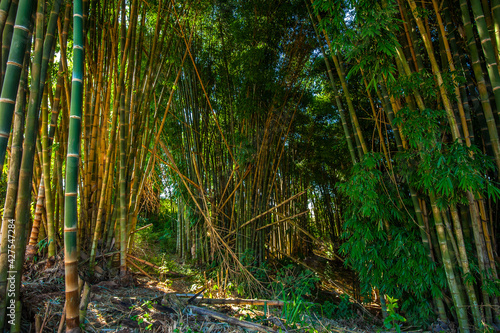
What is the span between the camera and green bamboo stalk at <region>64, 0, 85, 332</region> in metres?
1.02

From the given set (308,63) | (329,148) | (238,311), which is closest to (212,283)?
(238,311)

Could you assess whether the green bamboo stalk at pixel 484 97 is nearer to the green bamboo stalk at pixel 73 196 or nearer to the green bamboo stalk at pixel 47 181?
the green bamboo stalk at pixel 73 196

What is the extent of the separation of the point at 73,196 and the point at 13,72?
1.61ft

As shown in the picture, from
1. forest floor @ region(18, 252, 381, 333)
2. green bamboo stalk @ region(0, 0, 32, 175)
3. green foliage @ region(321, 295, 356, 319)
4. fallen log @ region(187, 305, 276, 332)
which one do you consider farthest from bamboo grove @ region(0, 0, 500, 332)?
fallen log @ region(187, 305, 276, 332)

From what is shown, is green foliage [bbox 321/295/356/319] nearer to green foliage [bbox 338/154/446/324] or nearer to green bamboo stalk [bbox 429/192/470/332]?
green foliage [bbox 338/154/446/324]

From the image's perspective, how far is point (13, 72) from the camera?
97 centimetres

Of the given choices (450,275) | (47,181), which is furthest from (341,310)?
(47,181)

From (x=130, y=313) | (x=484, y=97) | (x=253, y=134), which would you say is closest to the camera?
(x=130, y=313)

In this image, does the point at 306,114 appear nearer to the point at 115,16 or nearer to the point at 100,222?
the point at 115,16

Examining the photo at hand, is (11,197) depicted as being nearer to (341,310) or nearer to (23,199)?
(23,199)

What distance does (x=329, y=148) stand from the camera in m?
4.50

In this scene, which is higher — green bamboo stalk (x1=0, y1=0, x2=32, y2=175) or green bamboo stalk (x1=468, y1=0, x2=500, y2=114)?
green bamboo stalk (x1=468, y1=0, x2=500, y2=114)

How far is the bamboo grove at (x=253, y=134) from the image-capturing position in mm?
1140

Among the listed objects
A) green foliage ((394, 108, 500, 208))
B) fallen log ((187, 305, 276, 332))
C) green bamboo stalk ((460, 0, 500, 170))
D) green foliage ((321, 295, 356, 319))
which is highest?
green bamboo stalk ((460, 0, 500, 170))
